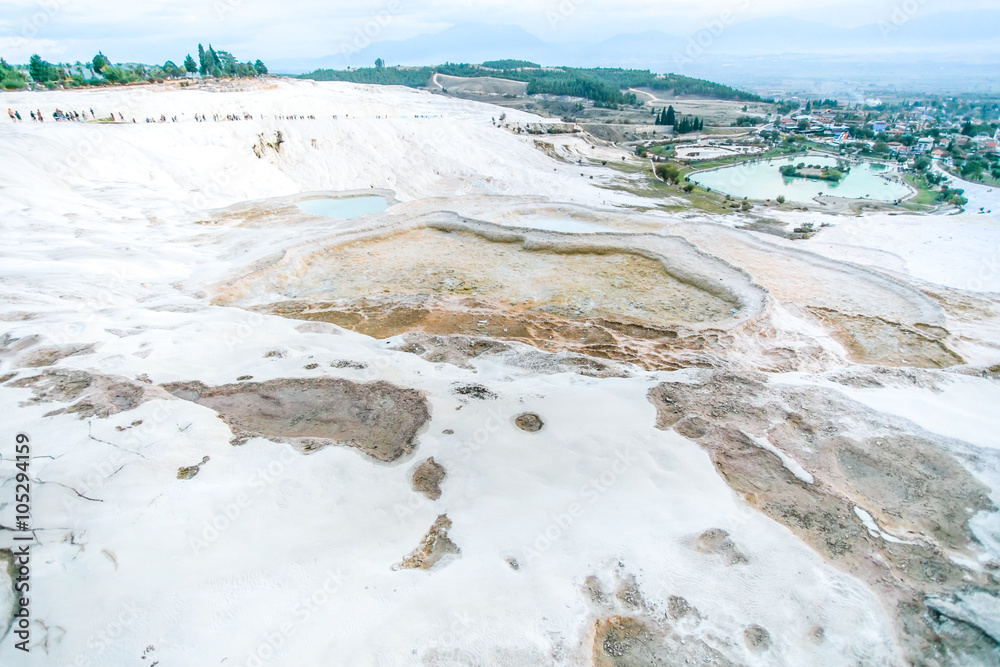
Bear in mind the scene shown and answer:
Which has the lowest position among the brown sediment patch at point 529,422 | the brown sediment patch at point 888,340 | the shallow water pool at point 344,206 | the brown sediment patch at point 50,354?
the brown sediment patch at point 888,340

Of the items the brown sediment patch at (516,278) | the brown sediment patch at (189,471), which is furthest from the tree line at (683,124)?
the brown sediment patch at (189,471)

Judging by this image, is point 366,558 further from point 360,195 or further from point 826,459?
point 360,195

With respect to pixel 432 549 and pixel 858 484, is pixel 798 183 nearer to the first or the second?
pixel 858 484

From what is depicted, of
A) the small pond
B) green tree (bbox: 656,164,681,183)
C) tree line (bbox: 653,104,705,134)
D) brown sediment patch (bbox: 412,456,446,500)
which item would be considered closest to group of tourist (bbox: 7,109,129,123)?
brown sediment patch (bbox: 412,456,446,500)

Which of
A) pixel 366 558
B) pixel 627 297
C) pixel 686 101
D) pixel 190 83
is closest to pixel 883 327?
pixel 627 297

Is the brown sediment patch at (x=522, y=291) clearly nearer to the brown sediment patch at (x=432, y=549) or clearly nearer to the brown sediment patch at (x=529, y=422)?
the brown sediment patch at (x=529, y=422)

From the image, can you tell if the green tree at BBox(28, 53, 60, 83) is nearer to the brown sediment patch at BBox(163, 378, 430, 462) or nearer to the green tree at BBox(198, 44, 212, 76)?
the green tree at BBox(198, 44, 212, 76)

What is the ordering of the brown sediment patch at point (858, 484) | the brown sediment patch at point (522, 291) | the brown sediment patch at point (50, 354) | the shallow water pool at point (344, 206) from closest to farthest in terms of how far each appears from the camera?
1. the brown sediment patch at point (858, 484)
2. the brown sediment patch at point (50, 354)
3. the brown sediment patch at point (522, 291)
4. the shallow water pool at point (344, 206)
